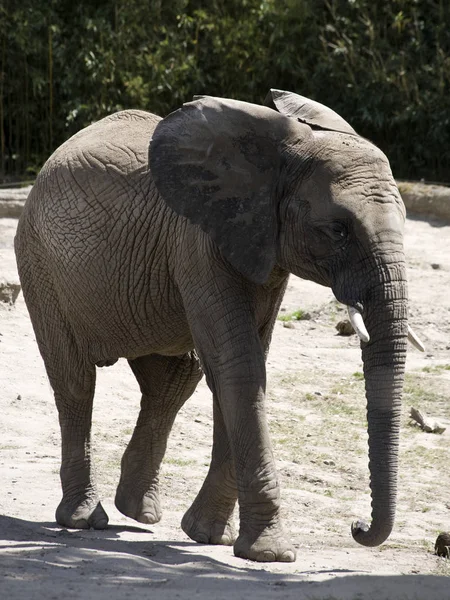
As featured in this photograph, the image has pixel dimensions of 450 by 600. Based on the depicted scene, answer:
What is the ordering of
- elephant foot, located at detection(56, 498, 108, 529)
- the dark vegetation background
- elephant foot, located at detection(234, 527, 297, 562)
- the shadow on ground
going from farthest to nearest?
the dark vegetation background < elephant foot, located at detection(56, 498, 108, 529) < elephant foot, located at detection(234, 527, 297, 562) < the shadow on ground

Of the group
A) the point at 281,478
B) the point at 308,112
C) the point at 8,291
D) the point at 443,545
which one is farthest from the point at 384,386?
the point at 8,291

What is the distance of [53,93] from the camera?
61.2 ft

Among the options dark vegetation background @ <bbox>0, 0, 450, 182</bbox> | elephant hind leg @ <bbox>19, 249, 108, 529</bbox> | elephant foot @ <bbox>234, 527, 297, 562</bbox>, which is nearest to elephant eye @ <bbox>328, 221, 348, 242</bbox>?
elephant foot @ <bbox>234, 527, 297, 562</bbox>

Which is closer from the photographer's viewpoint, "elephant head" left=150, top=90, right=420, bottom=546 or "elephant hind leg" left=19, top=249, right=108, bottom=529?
"elephant head" left=150, top=90, right=420, bottom=546

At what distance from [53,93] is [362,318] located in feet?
43.6

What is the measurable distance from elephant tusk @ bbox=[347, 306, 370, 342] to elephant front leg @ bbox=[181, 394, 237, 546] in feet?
4.00

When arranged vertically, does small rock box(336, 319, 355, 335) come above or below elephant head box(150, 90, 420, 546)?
below

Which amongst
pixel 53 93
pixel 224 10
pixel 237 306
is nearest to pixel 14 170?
pixel 53 93

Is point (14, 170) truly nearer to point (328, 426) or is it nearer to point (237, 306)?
point (328, 426)

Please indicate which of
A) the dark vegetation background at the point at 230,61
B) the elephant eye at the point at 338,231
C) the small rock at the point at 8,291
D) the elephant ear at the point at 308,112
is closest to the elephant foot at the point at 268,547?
the elephant eye at the point at 338,231

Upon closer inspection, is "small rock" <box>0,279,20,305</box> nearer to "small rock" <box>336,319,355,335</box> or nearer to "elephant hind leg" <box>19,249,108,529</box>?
"small rock" <box>336,319,355,335</box>

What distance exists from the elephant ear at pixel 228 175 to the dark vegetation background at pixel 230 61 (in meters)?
11.6

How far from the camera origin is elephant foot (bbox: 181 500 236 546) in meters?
7.08

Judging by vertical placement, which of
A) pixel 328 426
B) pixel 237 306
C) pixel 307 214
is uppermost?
pixel 307 214
